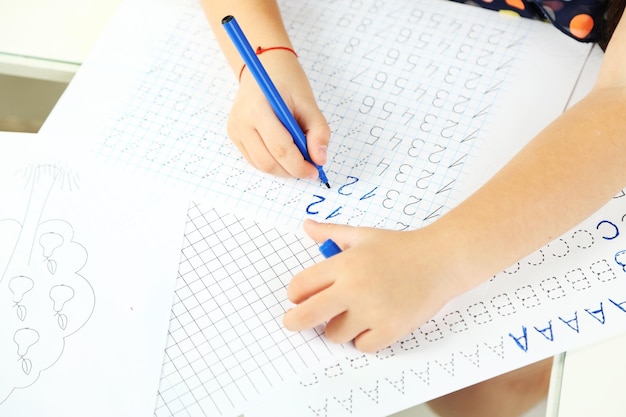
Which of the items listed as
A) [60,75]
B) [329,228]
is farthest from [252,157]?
[60,75]

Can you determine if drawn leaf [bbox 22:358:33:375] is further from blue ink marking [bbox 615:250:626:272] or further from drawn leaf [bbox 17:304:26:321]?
blue ink marking [bbox 615:250:626:272]

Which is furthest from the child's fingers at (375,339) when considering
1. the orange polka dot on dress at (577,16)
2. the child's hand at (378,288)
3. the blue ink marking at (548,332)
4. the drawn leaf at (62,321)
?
the orange polka dot on dress at (577,16)

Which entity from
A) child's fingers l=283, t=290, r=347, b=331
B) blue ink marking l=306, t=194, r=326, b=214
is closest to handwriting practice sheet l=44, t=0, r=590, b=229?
blue ink marking l=306, t=194, r=326, b=214

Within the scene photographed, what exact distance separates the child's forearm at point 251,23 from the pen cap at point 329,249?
0.25 metres

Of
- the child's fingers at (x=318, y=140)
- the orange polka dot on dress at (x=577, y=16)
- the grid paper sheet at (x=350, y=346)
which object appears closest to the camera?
the grid paper sheet at (x=350, y=346)

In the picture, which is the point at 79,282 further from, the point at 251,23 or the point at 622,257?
the point at 622,257

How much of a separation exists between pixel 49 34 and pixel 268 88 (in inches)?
12.9

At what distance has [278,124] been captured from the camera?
700 mm

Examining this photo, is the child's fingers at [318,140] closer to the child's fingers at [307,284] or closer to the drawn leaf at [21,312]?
the child's fingers at [307,284]

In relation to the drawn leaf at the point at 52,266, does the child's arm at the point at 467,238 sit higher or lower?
higher

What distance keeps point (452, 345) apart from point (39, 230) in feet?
1.33

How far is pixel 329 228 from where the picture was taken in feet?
2.15

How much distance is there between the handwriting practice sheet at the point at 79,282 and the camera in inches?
23.8

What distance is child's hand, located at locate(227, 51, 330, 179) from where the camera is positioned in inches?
27.5
